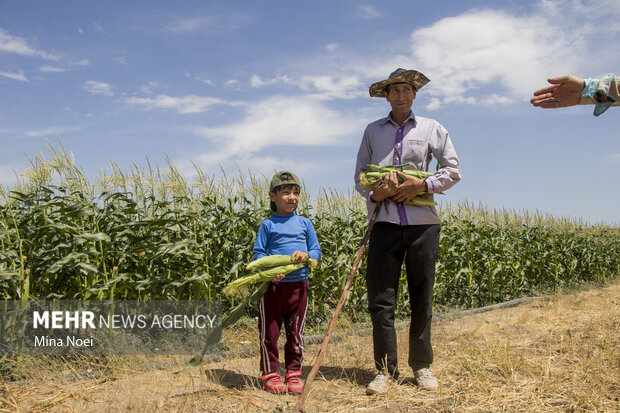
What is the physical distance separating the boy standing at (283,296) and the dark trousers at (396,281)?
576 millimetres

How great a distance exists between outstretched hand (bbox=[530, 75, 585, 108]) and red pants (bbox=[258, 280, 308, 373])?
2.36 m

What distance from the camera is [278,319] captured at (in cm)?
403

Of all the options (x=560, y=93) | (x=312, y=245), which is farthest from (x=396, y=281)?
(x=560, y=93)

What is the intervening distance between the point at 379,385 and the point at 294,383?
730mm

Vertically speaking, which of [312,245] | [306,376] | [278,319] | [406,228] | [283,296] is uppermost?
[406,228]

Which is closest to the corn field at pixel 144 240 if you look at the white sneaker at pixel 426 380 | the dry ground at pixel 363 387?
the dry ground at pixel 363 387

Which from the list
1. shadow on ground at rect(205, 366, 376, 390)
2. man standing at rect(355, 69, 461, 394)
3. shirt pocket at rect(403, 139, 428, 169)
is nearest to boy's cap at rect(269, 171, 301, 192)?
man standing at rect(355, 69, 461, 394)

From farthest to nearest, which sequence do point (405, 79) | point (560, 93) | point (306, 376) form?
point (306, 376) → point (405, 79) → point (560, 93)

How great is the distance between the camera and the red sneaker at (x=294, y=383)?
12.6ft

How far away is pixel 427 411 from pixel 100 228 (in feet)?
14.4

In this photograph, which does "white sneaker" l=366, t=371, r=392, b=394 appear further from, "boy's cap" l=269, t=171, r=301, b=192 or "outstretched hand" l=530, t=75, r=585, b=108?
"outstretched hand" l=530, t=75, r=585, b=108

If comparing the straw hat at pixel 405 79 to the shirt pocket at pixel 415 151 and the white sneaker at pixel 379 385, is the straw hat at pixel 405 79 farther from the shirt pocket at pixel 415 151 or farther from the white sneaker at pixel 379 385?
the white sneaker at pixel 379 385

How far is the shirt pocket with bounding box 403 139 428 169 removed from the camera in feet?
12.7

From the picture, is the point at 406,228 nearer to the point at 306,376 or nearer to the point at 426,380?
the point at 426,380
